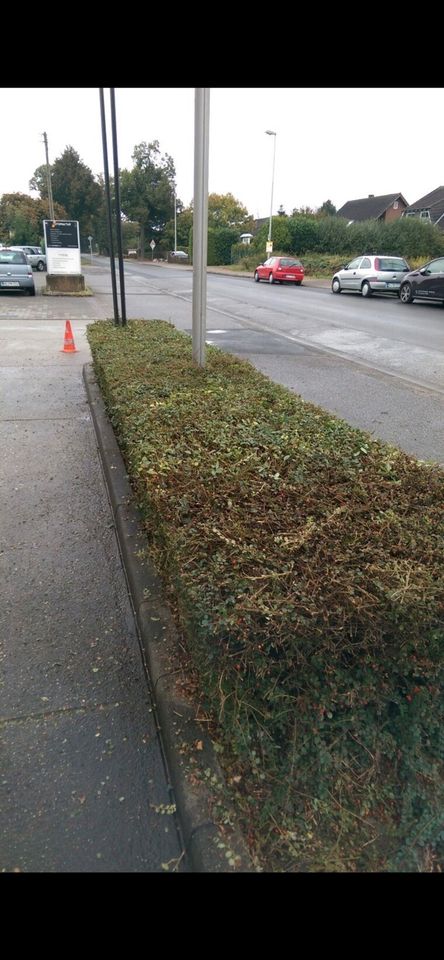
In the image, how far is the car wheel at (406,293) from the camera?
20.2 metres

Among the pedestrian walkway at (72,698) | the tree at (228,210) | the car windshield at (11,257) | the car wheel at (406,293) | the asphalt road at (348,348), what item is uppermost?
the tree at (228,210)

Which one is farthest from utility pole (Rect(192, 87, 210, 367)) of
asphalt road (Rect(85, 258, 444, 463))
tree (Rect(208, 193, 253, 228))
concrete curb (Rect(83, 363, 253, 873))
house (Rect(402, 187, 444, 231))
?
tree (Rect(208, 193, 253, 228))

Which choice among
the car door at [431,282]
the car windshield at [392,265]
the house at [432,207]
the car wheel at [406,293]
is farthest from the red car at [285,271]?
the house at [432,207]

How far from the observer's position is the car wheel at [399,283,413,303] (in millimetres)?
20172

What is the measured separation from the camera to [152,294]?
23578 mm

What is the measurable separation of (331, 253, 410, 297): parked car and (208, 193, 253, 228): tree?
5658cm

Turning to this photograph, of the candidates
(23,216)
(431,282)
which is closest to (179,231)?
(23,216)

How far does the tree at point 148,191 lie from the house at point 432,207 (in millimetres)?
32079

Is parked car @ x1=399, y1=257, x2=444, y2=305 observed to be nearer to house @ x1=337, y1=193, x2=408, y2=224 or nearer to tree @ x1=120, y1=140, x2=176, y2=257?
house @ x1=337, y1=193, x2=408, y2=224

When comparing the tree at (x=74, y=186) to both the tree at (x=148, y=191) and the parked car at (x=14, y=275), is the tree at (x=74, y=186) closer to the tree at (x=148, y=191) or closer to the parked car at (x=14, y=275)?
the tree at (x=148, y=191)

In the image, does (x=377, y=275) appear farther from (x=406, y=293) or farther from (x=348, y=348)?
(x=348, y=348)

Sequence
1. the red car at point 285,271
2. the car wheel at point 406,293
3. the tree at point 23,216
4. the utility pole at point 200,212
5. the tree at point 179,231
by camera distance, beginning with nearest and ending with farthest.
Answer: the utility pole at point 200,212
the car wheel at point 406,293
the red car at point 285,271
the tree at point 23,216
the tree at point 179,231

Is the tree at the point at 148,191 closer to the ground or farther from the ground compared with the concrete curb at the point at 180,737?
farther from the ground

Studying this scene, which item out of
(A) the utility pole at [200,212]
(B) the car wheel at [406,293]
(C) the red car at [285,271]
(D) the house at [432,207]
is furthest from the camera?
(D) the house at [432,207]
